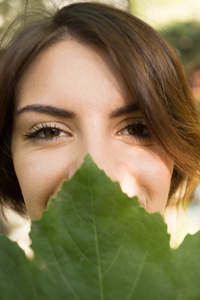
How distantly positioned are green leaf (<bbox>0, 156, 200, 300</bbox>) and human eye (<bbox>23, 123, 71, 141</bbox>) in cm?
78

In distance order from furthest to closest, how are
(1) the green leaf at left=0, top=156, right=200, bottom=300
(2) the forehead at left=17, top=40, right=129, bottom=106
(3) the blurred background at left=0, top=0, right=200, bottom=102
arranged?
(3) the blurred background at left=0, top=0, right=200, bottom=102 → (2) the forehead at left=17, top=40, right=129, bottom=106 → (1) the green leaf at left=0, top=156, right=200, bottom=300

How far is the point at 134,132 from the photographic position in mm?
1052

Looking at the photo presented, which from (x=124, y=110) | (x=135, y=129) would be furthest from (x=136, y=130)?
(x=124, y=110)

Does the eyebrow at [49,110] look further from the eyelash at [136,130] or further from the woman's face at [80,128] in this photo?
the eyelash at [136,130]

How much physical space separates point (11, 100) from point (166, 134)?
0.51m

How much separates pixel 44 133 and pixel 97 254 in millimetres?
894

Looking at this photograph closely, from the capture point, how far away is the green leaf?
241 mm

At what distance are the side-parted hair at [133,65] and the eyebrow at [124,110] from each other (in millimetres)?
19

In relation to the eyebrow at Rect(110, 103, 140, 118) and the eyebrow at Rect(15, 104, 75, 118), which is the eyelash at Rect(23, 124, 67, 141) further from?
the eyebrow at Rect(110, 103, 140, 118)

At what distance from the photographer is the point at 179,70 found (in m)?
1.17

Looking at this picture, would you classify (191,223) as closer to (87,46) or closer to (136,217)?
(87,46)

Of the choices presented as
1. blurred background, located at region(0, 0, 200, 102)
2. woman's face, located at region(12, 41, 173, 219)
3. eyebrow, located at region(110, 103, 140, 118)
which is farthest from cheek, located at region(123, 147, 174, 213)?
blurred background, located at region(0, 0, 200, 102)

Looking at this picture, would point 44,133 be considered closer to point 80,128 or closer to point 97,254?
point 80,128

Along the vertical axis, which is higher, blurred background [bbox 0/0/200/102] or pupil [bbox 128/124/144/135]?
blurred background [bbox 0/0/200/102]
